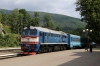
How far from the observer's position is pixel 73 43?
45938mm

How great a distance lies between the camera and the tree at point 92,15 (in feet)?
147

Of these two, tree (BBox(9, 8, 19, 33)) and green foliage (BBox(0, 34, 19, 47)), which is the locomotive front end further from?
tree (BBox(9, 8, 19, 33))

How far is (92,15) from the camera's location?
44.8 meters

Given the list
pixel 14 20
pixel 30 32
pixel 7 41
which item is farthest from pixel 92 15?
pixel 14 20

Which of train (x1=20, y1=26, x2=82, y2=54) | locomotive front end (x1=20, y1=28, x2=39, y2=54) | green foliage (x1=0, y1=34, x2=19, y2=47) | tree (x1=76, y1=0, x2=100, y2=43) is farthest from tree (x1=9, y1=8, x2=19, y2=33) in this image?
locomotive front end (x1=20, y1=28, x2=39, y2=54)

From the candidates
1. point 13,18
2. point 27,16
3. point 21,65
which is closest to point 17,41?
point 21,65

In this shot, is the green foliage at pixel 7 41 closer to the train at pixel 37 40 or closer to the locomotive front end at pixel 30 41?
the train at pixel 37 40

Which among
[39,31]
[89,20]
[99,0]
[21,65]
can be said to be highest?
[99,0]

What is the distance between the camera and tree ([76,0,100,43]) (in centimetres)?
4478

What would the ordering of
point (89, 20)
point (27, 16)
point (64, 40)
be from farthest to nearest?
1. point (27, 16)
2. point (89, 20)
3. point (64, 40)

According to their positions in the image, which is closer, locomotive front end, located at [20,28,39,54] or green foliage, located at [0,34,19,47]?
locomotive front end, located at [20,28,39,54]

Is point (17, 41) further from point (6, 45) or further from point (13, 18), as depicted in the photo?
point (13, 18)

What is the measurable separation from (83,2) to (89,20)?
6014 mm

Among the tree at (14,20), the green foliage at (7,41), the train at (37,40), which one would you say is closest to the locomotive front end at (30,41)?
the train at (37,40)
